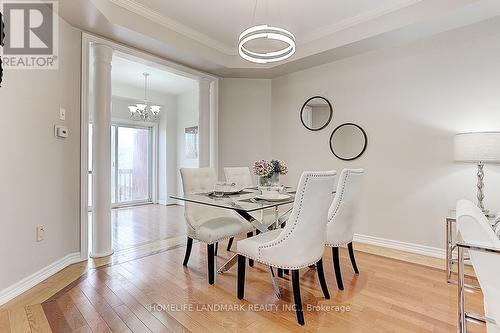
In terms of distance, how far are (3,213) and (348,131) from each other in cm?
372

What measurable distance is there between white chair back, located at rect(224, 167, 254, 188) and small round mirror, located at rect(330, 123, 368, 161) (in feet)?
4.42

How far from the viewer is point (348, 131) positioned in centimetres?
Result: 366

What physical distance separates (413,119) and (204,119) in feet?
9.59

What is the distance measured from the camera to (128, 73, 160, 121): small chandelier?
17.8ft

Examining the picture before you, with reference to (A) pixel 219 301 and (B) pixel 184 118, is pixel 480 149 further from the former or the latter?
(B) pixel 184 118

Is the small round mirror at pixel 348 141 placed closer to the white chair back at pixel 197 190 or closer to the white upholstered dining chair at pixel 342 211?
the white upholstered dining chair at pixel 342 211

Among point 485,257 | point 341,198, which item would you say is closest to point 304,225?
point 341,198

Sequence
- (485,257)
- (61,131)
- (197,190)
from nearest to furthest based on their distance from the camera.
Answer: (485,257), (61,131), (197,190)

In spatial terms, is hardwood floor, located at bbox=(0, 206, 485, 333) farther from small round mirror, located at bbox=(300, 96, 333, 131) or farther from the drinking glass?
small round mirror, located at bbox=(300, 96, 333, 131)

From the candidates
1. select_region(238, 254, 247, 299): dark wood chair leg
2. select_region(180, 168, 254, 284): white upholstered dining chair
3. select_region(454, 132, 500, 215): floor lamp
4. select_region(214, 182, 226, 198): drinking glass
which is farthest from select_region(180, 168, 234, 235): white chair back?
select_region(454, 132, 500, 215): floor lamp

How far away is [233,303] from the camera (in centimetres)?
202

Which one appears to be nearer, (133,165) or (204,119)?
(204,119)

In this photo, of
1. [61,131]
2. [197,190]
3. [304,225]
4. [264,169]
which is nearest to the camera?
[304,225]

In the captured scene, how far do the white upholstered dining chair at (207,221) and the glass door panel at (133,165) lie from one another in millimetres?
4022
